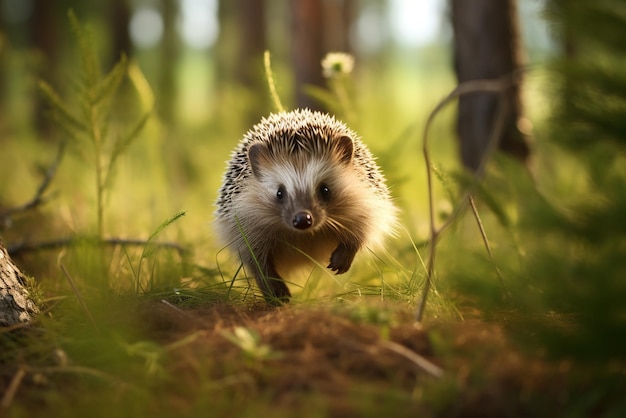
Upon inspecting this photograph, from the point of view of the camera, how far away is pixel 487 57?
18.8 feet

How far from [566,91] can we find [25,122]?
16.8m

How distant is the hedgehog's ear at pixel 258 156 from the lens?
4580mm

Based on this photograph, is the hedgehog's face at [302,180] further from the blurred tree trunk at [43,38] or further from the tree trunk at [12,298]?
the blurred tree trunk at [43,38]

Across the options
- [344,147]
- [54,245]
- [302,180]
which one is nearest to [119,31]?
[54,245]

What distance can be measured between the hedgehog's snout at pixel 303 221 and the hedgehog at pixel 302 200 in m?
0.22

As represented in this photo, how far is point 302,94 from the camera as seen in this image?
781cm

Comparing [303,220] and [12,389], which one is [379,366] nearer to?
[12,389]

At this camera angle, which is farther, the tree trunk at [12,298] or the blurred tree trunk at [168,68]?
the blurred tree trunk at [168,68]

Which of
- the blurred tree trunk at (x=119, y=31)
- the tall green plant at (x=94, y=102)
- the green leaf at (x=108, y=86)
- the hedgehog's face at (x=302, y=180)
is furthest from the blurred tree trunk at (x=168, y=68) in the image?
the hedgehog's face at (x=302, y=180)

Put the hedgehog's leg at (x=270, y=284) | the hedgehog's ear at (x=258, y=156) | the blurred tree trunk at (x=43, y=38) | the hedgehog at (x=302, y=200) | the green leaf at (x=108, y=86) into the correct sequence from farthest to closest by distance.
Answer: the blurred tree trunk at (x=43, y=38), the green leaf at (x=108, y=86), the hedgehog's ear at (x=258, y=156), the hedgehog at (x=302, y=200), the hedgehog's leg at (x=270, y=284)

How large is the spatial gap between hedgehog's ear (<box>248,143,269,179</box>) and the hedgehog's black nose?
69 centimetres

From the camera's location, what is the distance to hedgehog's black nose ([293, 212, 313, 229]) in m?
4.04

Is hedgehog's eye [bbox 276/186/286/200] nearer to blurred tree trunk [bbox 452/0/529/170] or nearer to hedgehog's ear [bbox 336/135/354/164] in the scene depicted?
hedgehog's ear [bbox 336/135/354/164]

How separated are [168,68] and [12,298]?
12.7 meters
